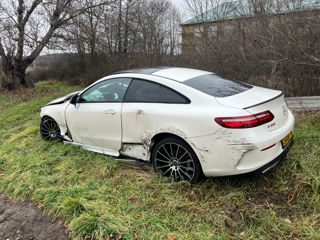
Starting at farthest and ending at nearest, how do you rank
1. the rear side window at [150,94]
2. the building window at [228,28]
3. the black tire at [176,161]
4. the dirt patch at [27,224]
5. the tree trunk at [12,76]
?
the tree trunk at [12,76] → the building window at [228,28] → the rear side window at [150,94] → the black tire at [176,161] → the dirt patch at [27,224]

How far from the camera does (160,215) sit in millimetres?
2637

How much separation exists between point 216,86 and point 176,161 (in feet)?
3.72

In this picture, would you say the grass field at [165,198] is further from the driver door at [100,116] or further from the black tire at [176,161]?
the driver door at [100,116]

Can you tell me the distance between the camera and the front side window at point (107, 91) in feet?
12.0

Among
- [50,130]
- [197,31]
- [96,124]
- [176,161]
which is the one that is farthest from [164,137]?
[197,31]

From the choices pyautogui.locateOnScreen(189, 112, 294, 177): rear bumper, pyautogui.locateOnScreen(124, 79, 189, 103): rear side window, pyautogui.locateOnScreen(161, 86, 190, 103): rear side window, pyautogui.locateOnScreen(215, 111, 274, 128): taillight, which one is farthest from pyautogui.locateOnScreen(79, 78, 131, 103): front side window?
pyautogui.locateOnScreen(215, 111, 274, 128): taillight

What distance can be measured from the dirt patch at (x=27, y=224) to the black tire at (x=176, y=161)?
1.39m

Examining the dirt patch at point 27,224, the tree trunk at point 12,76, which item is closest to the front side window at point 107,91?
the dirt patch at point 27,224

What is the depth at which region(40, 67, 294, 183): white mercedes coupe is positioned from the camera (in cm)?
264

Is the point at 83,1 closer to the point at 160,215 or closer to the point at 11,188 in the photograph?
the point at 11,188

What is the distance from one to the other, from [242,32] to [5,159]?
26.4ft

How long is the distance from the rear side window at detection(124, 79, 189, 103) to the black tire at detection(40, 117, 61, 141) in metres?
1.98

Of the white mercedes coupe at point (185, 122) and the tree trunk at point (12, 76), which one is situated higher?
the tree trunk at point (12, 76)

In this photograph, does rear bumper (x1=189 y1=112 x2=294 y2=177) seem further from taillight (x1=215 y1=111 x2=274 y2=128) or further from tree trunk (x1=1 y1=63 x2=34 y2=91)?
tree trunk (x1=1 y1=63 x2=34 y2=91)
